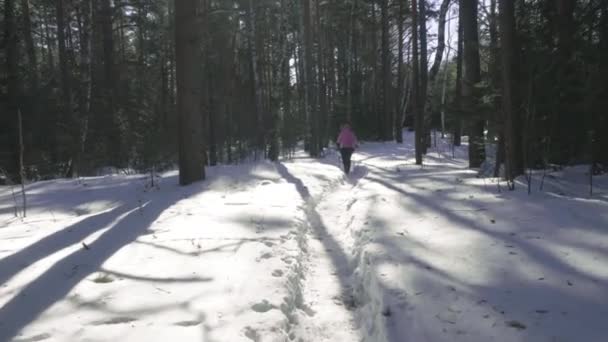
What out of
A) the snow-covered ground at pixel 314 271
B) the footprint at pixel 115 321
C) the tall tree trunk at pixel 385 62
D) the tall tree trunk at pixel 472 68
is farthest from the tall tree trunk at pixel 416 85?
the footprint at pixel 115 321

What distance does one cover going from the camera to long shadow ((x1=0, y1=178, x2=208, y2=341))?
3.27m

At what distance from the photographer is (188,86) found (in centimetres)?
912

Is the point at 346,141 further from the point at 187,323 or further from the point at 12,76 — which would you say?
the point at 12,76

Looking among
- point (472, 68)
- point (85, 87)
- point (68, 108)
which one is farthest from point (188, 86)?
point (85, 87)

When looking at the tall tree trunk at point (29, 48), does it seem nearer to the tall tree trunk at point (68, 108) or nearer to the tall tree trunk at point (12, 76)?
the tall tree trunk at point (12, 76)

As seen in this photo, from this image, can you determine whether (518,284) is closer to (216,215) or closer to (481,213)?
(481,213)

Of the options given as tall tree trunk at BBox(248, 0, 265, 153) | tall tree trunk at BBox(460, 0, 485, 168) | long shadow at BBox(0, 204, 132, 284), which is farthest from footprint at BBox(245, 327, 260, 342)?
tall tree trunk at BBox(248, 0, 265, 153)

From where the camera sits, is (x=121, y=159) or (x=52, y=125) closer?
(x=52, y=125)

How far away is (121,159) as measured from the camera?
56.1 feet

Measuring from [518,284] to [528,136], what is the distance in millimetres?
5966

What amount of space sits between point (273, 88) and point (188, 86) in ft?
79.6

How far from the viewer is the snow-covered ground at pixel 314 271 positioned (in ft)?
9.98

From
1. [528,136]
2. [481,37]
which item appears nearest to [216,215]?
[528,136]

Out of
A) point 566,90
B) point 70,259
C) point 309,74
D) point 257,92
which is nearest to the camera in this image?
point 70,259
